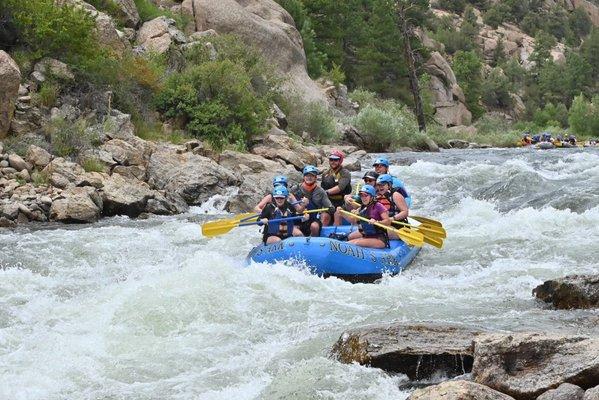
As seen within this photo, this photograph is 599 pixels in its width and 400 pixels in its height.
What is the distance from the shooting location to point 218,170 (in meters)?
13.5

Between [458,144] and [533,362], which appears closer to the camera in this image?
[533,362]

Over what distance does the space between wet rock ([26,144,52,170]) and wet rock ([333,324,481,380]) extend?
8.25m

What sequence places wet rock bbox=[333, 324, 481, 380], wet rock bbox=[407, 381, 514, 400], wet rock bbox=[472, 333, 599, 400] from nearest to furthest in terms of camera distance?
1. wet rock bbox=[407, 381, 514, 400]
2. wet rock bbox=[472, 333, 599, 400]
3. wet rock bbox=[333, 324, 481, 380]

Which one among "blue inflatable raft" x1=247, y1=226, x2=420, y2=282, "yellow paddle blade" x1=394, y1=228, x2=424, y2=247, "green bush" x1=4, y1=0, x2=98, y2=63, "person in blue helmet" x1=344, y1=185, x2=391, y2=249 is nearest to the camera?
"blue inflatable raft" x1=247, y1=226, x2=420, y2=282

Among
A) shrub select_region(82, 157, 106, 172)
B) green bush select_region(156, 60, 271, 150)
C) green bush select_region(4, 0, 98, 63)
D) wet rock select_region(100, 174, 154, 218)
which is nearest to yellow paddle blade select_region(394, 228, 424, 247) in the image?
Answer: wet rock select_region(100, 174, 154, 218)

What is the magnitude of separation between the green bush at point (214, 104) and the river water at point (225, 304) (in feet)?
16.0

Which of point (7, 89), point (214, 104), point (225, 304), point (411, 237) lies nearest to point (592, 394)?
point (225, 304)

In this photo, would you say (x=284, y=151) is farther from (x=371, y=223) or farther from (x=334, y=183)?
(x=371, y=223)

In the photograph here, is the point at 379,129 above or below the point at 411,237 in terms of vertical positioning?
below

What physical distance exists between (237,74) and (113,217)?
260 inches

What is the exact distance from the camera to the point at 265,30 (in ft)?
79.5

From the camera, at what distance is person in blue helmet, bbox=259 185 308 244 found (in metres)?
8.75

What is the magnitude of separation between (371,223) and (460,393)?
203 inches

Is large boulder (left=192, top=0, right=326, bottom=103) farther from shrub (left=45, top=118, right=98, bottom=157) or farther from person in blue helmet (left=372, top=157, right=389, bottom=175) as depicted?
person in blue helmet (left=372, top=157, right=389, bottom=175)
